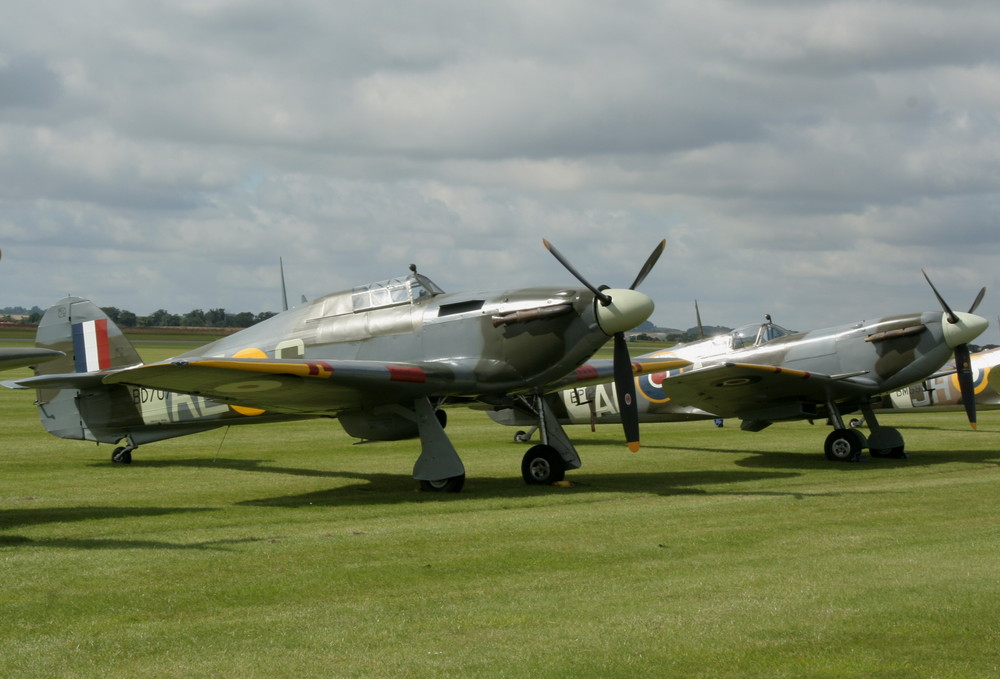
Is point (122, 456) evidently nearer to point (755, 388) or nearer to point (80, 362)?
point (80, 362)

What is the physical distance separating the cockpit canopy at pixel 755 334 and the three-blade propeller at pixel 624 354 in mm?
6422

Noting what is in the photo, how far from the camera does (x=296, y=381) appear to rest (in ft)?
36.9

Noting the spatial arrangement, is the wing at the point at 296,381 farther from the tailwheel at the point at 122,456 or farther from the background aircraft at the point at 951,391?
the background aircraft at the point at 951,391

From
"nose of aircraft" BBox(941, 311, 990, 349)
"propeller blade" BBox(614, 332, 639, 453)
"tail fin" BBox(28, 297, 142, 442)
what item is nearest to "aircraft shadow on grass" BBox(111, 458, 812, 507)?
"propeller blade" BBox(614, 332, 639, 453)

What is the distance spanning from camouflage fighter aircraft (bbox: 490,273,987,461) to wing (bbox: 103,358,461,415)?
357 cm

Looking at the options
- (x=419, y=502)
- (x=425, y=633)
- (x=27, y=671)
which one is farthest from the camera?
(x=419, y=502)

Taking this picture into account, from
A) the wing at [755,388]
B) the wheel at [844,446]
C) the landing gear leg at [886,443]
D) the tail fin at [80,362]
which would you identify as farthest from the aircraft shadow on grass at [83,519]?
the landing gear leg at [886,443]

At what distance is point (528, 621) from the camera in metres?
5.75

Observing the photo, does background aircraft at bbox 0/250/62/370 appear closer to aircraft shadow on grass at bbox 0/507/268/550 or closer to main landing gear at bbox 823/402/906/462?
aircraft shadow on grass at bbox 0/507/268/550

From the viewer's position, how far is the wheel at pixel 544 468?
1299 centimetres

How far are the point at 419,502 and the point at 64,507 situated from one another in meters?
3.77

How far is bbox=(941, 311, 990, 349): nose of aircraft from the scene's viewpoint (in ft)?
52.2

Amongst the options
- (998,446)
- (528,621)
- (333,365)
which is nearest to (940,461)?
(998,446)

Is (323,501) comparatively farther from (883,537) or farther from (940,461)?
(940,461)
